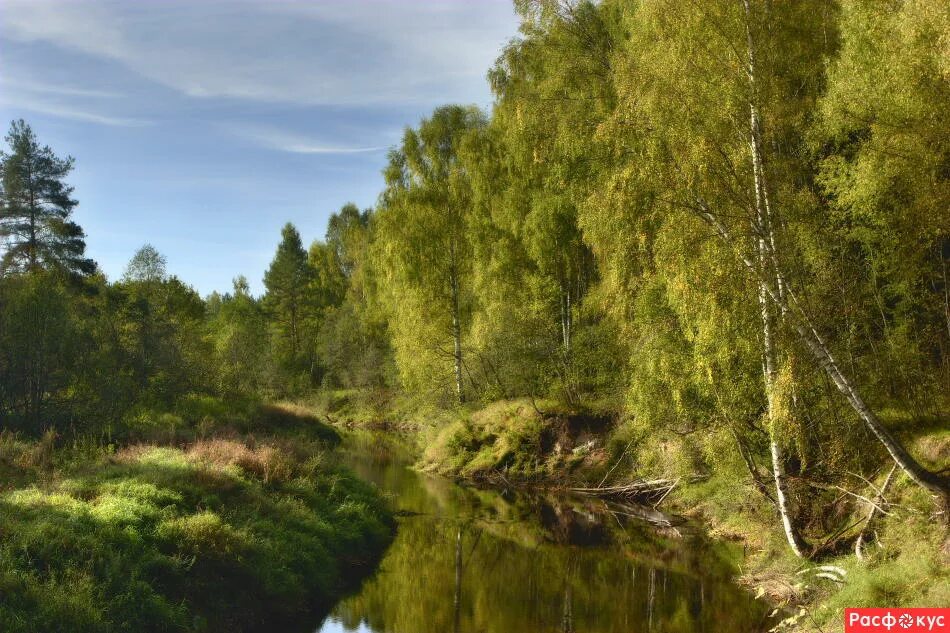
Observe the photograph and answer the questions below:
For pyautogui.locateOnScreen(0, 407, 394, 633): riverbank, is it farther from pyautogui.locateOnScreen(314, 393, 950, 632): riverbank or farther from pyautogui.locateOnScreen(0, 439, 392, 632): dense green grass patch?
pyautogui.locateOnScreen(314, 393, 950, 632): riverbank

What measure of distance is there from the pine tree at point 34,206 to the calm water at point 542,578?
21.5 meters

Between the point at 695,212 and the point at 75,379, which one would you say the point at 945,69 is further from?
the point at 75,379

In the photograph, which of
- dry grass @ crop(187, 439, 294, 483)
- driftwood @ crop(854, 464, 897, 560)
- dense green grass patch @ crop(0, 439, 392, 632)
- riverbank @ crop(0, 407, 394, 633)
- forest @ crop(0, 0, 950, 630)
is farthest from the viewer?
dry grass @ crop(187, 439, 294, 483)

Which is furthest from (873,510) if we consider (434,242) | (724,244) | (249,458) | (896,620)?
(434,242)

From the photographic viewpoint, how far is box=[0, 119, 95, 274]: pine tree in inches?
1134

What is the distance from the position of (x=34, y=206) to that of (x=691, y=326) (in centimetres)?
3011

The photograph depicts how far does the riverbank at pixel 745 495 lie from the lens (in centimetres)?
909

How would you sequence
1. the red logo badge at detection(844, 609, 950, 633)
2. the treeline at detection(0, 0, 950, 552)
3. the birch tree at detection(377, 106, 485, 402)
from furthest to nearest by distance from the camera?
1. the birch tree at detection(377, 106, 485, 402)
2. the treeline at detection(0, 0, 950, 552)
3. the red logo badge at detection(844, 609, 950, 633)

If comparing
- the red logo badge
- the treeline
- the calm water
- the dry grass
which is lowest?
the calm water

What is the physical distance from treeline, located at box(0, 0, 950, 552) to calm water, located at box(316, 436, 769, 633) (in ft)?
7.06

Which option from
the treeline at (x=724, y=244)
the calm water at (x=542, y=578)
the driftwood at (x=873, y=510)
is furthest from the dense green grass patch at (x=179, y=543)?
the driftwood at (x=873, y=510)

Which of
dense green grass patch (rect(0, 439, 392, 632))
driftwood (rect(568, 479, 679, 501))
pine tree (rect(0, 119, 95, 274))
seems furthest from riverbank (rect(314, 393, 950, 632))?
pine tree (rect(0, 119, 95, 274))

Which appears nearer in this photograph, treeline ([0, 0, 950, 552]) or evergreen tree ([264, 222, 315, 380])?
treeline ([0, 0, 950, 552])

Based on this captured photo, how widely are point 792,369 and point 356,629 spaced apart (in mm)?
8355
